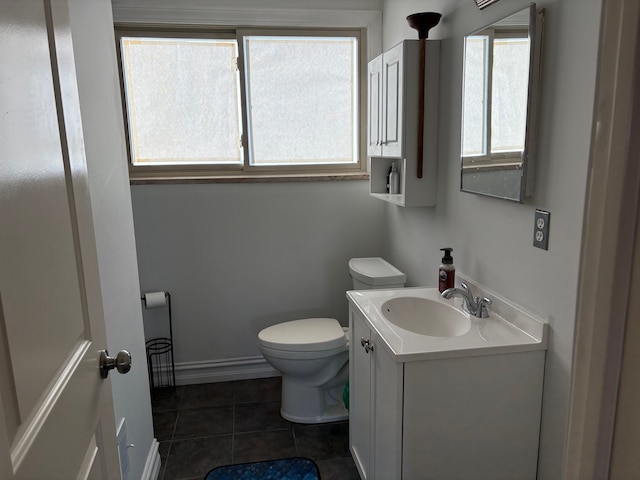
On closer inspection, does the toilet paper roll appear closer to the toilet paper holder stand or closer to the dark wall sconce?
the toilet paper holder stand

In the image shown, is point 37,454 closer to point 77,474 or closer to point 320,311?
point 77,474

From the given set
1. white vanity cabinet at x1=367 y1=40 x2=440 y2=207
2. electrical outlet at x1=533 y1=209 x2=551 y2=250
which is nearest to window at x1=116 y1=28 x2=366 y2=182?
white vanity cabinet at x1=367 y1=40 x2=440 y2=207

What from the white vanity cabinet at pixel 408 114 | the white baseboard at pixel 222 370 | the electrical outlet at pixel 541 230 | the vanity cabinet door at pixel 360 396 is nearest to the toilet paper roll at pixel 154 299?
the white baseboard at pixel 222 370

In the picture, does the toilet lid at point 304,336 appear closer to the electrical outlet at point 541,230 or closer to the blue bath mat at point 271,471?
the blue bath mat at point 271,471

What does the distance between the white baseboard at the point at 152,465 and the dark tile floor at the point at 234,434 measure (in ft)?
0.18

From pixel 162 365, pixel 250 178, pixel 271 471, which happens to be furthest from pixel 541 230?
pixel 162 365

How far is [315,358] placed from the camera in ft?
7.85

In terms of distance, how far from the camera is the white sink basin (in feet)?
6.03

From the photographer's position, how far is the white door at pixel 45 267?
0.65 meters

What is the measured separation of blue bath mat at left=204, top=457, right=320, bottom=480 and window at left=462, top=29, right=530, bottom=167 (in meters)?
1.51

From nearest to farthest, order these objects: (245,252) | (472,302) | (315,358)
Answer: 1. (472,302)
2. (315,358)
3. (245,252)

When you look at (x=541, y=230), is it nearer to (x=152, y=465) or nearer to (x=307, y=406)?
(x=307, y=406)

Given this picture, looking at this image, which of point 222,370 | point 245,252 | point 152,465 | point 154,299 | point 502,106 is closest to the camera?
point 502,106

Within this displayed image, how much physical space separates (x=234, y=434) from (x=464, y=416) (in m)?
1.40
